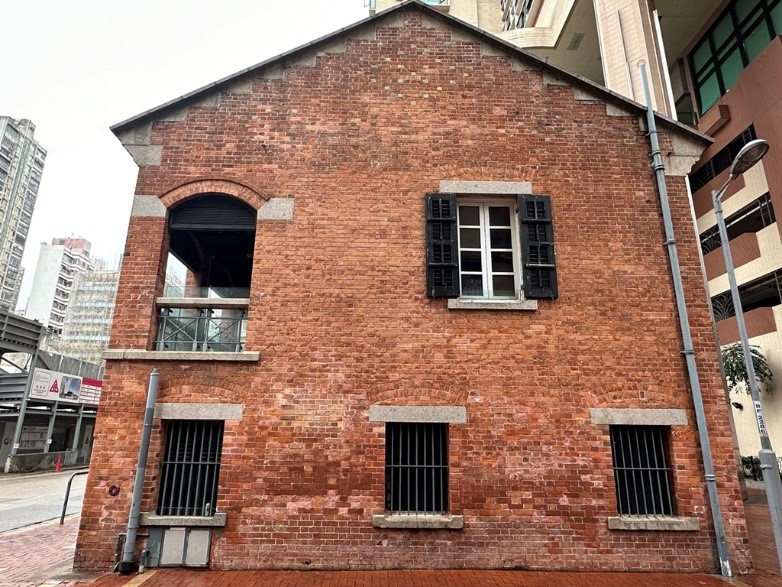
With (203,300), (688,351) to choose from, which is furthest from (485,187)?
(203,300)

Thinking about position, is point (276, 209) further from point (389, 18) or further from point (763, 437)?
point (763, 437)

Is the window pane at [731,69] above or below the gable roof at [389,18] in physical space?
above

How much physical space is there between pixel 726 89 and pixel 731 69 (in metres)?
0.84

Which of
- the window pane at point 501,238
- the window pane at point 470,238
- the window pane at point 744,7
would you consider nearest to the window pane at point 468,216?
the window pane at point 470,238

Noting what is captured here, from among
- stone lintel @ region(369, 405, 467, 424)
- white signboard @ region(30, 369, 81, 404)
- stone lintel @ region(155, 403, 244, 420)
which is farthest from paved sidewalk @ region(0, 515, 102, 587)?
white signboard @ region(30, 369, 81, 404)

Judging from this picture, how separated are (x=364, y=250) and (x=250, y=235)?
2926 millimetres

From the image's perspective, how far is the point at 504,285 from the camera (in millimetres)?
8148

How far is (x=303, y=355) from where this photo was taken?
755cm

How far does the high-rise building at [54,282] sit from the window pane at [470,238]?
11409 cm

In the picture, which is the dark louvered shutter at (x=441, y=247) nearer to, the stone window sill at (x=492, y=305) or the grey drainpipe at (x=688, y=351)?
the stone window sill at (x=492, y=305)

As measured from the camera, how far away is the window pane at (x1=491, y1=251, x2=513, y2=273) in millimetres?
8234

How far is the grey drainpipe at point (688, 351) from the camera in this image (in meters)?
6.88

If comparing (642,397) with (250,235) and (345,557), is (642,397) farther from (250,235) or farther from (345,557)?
(250,235)

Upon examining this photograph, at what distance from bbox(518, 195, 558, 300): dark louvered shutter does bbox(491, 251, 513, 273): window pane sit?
30 cm
